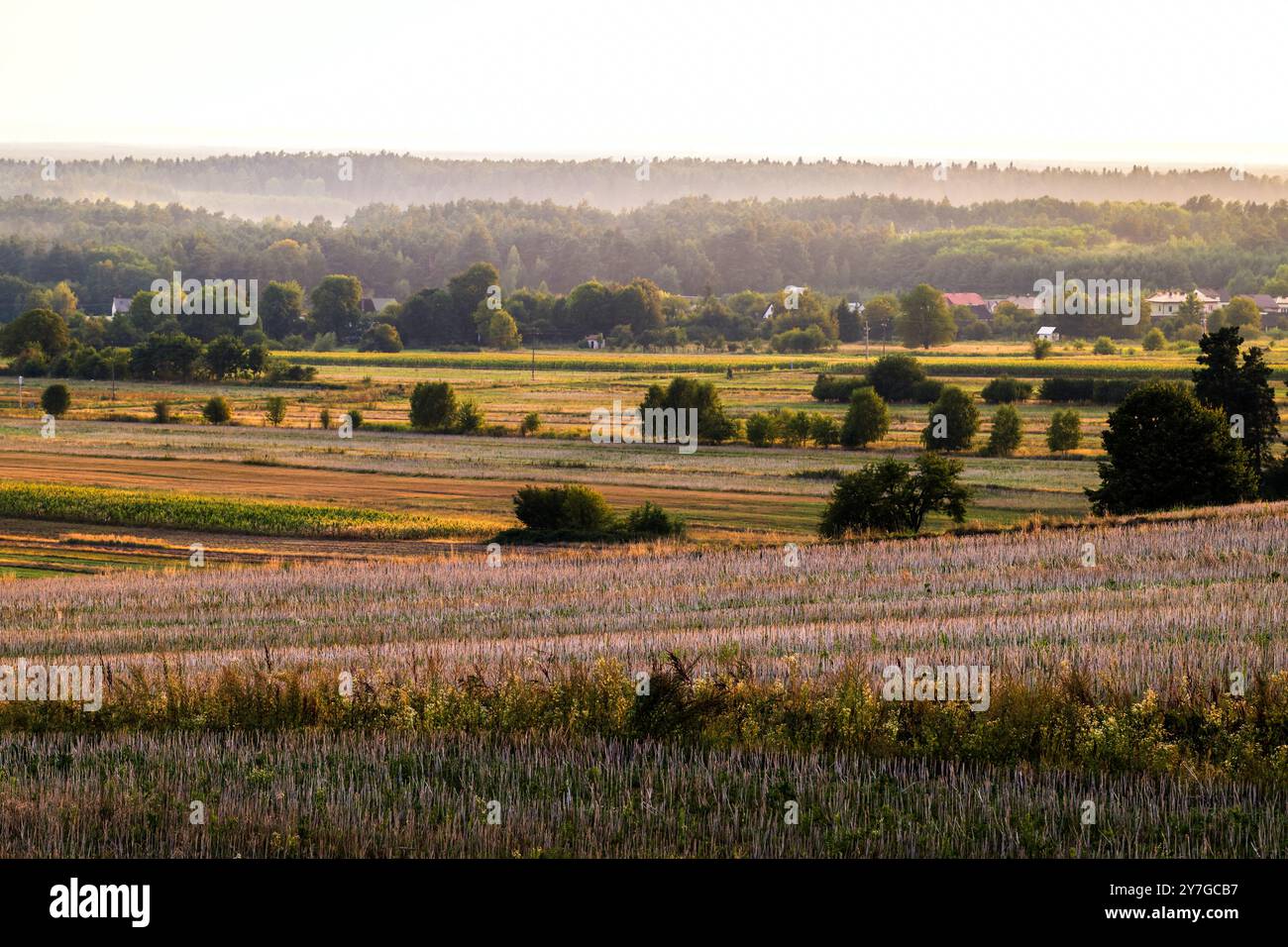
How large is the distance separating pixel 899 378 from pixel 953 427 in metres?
26.0

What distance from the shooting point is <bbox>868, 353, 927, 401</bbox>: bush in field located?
104750 millimetres

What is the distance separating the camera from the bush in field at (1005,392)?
10212 centimetres

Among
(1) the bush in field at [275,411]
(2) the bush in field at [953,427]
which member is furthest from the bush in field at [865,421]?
(1) the bush in field at [275,411]

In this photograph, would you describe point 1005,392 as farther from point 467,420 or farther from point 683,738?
point 683,738

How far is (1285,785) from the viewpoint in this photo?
404 inches

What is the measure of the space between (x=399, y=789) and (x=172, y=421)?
85691 millimetres

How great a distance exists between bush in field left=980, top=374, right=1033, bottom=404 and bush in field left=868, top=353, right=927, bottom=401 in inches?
189

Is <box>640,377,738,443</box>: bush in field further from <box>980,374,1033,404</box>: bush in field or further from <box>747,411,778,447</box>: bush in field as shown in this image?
<box>980,374,1033,404</box>: bush in field

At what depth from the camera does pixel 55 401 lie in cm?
9506
